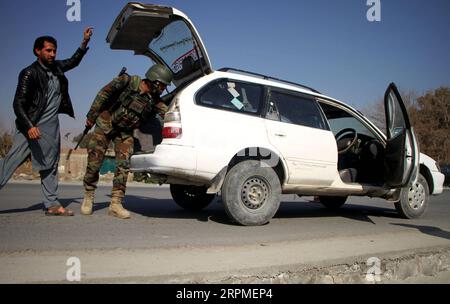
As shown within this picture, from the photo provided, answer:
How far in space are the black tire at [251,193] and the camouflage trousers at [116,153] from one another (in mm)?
1349

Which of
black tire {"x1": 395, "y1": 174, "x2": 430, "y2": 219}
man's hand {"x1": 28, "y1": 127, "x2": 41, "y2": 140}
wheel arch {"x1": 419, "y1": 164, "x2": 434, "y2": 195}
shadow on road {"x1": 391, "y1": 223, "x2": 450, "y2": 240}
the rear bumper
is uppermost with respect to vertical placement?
man's hand {"x1": 28, "y1": 127, "x2": 41, "y2": 140}

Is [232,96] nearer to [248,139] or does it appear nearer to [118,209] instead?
[248,139]

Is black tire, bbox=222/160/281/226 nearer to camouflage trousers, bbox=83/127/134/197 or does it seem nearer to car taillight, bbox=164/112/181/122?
car taillight, bbox=164/112/181/122

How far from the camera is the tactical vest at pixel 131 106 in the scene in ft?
15.9

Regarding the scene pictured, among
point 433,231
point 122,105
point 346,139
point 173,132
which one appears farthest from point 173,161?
point 433,231

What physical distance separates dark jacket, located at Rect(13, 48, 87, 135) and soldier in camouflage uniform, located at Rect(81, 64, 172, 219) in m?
0.54

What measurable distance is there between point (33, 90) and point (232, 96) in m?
2.36

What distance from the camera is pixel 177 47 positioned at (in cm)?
531

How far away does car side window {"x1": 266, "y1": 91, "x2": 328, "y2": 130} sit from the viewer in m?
5.11

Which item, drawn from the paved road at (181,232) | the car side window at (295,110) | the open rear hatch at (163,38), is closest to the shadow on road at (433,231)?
the paved road at (181,232)

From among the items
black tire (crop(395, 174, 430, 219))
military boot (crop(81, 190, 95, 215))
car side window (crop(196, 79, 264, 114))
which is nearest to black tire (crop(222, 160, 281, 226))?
car side window (crop(196, 79, 264, 114))

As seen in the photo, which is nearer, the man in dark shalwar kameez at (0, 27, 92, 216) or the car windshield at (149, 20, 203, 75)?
the man in dark shalwar kameez at (0, 27, 92, 216)

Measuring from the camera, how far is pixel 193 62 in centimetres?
515
